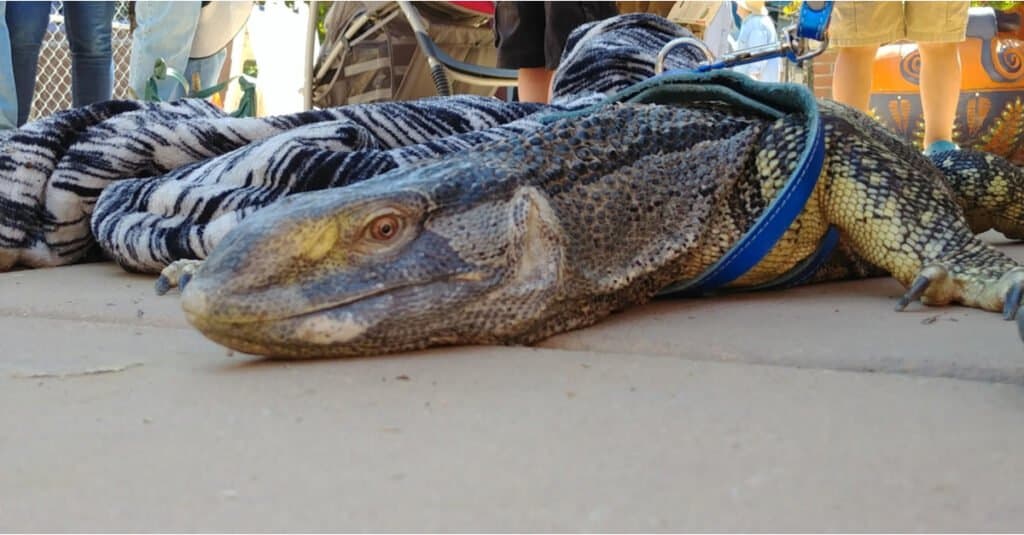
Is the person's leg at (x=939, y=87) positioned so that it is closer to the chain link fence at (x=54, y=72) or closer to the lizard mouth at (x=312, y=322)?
the lizard mouth at (x=312, y=322)

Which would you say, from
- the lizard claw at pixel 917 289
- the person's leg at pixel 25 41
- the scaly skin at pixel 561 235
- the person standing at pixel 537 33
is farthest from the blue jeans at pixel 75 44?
the lizard claw at pixel 917 289

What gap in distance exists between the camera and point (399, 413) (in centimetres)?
147

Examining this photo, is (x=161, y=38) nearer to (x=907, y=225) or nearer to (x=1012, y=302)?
(x=907, y=225)

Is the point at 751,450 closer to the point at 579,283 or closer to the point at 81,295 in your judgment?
the point at 579,283

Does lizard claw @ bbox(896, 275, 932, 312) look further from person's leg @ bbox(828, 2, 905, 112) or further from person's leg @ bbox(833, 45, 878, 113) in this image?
person's leg @ bbox(833, 45, 878, 113)

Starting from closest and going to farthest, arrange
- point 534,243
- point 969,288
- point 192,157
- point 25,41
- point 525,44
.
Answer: point 534,243
point 969,288
point 192,157
point 525,44
point 25,41

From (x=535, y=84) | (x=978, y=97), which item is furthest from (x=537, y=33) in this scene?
(x=978, y=97)

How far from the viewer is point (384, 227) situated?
1.78 meters

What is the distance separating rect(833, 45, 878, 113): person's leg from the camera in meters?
5.90

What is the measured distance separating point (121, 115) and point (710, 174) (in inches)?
75.4

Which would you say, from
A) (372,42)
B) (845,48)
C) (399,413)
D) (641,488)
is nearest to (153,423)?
(399,413)

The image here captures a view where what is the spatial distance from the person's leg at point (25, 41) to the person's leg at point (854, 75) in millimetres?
4219

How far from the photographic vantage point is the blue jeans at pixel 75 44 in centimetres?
552

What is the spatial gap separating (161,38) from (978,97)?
5739 mm
